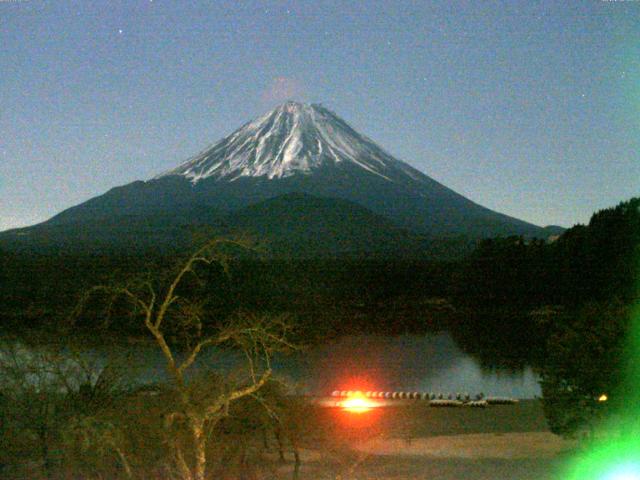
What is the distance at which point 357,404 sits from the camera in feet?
58.8

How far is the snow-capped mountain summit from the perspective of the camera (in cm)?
10500

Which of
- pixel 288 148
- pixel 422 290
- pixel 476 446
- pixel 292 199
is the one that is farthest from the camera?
pixel 288 148

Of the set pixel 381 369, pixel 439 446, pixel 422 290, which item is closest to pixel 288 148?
pixel 422 290

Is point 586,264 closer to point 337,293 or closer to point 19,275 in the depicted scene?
point 337,293

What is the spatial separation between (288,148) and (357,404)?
3510 inches

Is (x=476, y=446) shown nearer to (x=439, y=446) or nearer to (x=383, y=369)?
(x=439, y=446)

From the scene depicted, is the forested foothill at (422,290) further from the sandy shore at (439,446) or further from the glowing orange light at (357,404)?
the sandy shore at (439,446)

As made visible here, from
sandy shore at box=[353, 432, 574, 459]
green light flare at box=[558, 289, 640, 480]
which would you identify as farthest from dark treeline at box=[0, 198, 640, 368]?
green light flare at box=[558, 289, 640, 480]

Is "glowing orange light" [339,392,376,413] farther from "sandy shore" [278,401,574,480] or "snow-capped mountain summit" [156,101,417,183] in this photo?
"snow-capped mountain summit" [156,101,417,183]

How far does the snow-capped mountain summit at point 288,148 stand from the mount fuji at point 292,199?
16 cm

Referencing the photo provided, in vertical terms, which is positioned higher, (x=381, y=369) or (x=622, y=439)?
(x=622, y=439)

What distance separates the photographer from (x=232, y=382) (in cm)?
812

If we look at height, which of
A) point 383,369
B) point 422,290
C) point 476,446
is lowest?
point 383,369

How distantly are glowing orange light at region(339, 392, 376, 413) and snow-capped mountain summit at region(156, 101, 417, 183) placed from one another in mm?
86082
